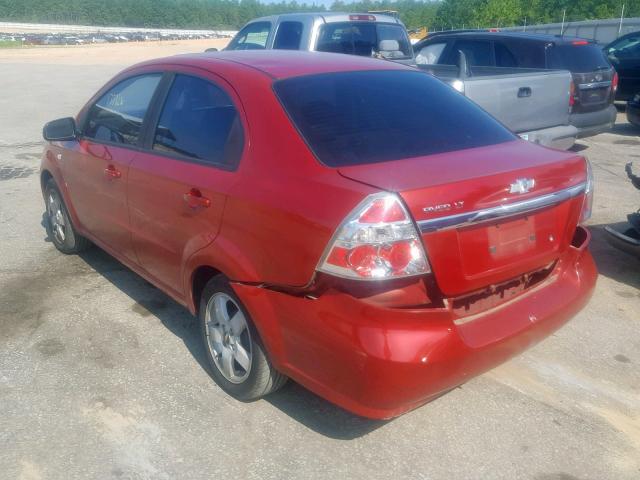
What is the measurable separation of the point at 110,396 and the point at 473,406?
6.29ft

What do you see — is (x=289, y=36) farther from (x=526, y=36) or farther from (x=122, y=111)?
(x=122, y=111)

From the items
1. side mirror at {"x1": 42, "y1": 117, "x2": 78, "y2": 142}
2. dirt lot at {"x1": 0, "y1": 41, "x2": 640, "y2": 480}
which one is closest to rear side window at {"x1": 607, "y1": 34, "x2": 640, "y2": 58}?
dirt lot at {"x1": 0, "y1": 41, "x2": 640, "y2": 480}

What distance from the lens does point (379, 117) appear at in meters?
3.35

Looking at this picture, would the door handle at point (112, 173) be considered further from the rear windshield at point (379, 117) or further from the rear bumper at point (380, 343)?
the rear bumper at point (380, 343)

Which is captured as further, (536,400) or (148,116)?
(148,116)

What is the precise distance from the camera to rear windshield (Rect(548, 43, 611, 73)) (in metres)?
9.46

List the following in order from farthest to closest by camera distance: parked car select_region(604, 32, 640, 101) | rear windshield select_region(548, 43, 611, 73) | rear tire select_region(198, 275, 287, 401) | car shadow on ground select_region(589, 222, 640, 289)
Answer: parked car select_region(604, 32, 640, 101)
rear windshield select_region(548, 43, 611, 73)
car shadow on ground select_region(589, 222, 640, 289)
rear tire select_region(198, 275, 287, 401)

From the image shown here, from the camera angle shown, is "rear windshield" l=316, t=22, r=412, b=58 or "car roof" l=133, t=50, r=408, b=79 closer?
"car roof" l=133, t=50, r=408, b=79

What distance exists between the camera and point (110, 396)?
3.54 meters

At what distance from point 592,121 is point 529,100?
9.97 ft

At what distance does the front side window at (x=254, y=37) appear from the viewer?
10070 mm

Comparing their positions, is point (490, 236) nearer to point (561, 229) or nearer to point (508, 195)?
point (508, 195)

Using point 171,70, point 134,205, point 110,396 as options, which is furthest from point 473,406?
point 171,70

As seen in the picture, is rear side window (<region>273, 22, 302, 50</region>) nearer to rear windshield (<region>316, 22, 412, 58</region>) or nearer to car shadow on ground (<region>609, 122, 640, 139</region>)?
rear windshield (<region>316, 22, 412, 58</region>)
